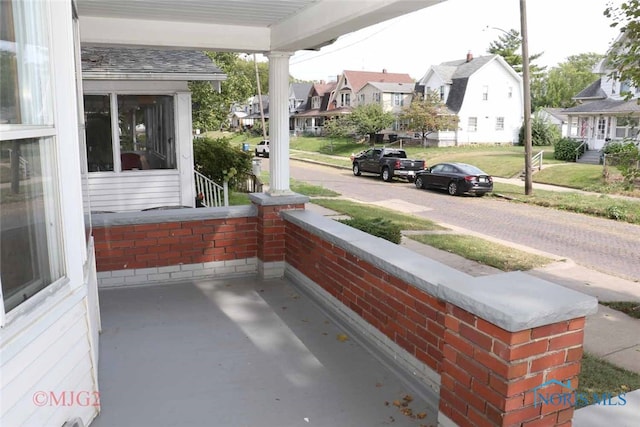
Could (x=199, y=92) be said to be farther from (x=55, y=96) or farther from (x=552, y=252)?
(x=55, y=96)

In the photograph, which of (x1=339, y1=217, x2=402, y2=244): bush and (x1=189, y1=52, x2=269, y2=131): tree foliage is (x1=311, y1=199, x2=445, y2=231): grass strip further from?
(x1=189, y1=52, x2=269, y2=131): tree foliage

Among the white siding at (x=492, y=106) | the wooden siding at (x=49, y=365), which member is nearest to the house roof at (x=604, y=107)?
the white siding at (x=492, y=106)

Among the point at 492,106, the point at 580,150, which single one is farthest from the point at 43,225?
the point at 492,106

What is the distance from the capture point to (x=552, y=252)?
35.4ft

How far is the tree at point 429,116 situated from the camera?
3884 cm

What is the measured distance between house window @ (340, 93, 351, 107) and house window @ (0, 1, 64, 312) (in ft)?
181

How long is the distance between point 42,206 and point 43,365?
802 millimetres

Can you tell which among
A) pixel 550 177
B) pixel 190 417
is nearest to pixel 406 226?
pixel 190 417

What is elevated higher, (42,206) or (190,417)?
(42,206)

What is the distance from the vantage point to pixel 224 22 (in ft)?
18.4

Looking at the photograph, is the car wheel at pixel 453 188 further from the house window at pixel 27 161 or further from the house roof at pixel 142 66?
the house window at pixel 27 161

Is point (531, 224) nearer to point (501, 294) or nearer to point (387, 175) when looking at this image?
point (387, 175)

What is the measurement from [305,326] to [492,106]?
41833mm

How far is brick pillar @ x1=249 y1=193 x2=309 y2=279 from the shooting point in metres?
6.18
